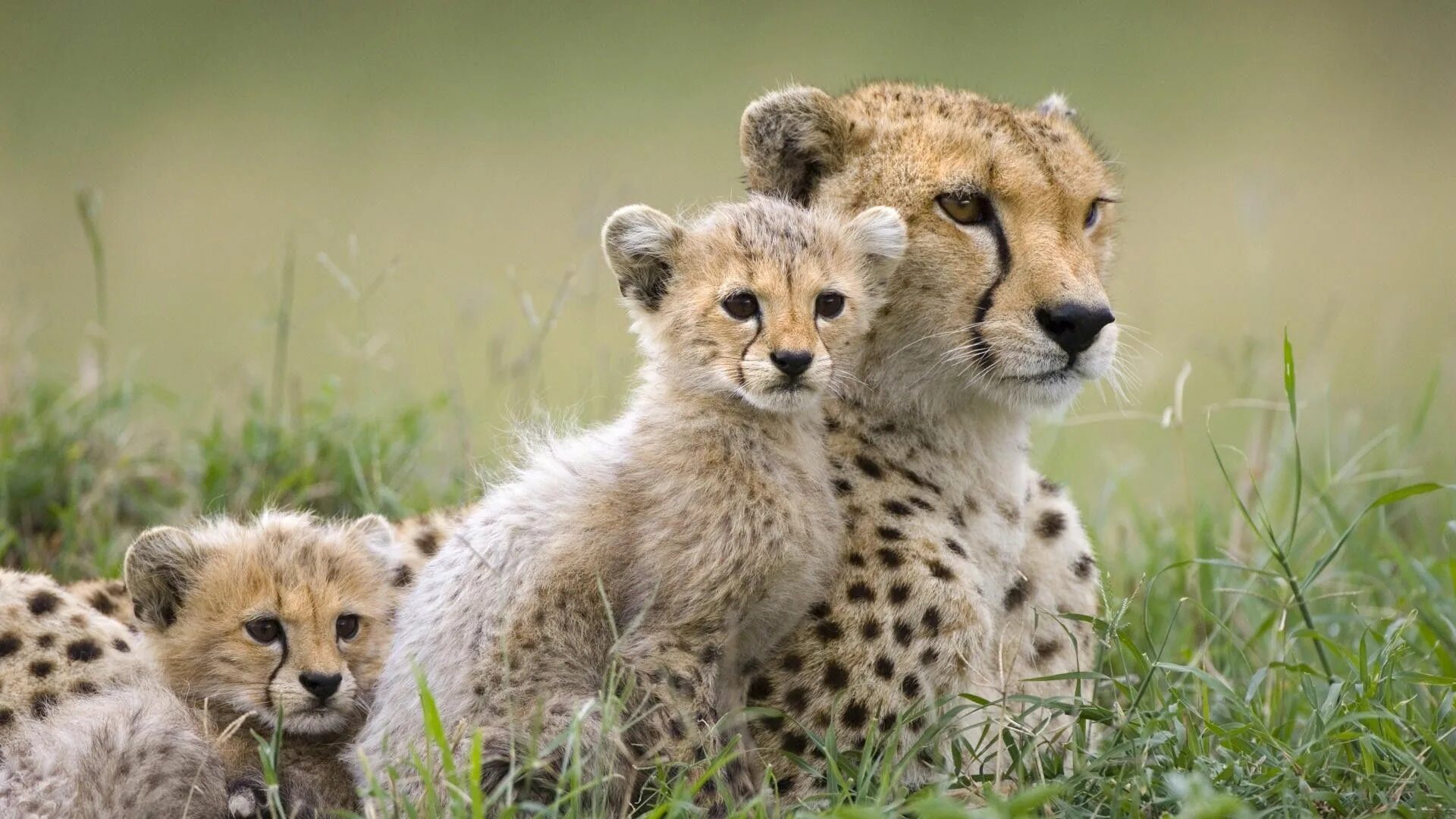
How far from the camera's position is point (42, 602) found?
361cm

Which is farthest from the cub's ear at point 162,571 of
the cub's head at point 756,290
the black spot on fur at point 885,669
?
the black spot on fur at point 885,669

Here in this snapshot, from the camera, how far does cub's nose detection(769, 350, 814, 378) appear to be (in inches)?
120

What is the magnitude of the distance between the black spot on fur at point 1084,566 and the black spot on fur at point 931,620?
541mm

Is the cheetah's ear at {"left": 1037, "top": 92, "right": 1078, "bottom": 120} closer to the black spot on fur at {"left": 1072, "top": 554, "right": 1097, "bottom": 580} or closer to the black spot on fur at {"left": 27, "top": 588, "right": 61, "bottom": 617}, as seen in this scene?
the black spot on fur at {"left": 1072, "top": 554, "right": 1097, "bottom": 580}

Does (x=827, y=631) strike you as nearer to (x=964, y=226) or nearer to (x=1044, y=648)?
(x=1044, y=648)

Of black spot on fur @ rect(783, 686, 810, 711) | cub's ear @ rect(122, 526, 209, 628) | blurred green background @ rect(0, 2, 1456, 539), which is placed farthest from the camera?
blurred green background @ rect(0, 2, 1456, 539)

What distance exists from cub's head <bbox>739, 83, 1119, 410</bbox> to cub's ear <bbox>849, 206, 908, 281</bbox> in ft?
0.35

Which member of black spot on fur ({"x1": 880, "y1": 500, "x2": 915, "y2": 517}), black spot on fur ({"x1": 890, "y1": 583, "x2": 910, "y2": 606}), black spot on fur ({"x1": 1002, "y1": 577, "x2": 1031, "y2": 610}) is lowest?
black spot on fur ({"x1": 1002, "y1": 577, "x2": 1031, "y2": 610})

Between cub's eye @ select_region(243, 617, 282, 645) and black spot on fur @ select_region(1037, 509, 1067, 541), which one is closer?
cub's eye @ select_region(243, 617, 282, 645)

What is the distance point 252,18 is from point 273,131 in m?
3.60

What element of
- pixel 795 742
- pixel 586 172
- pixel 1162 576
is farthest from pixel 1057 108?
pixel 586 172

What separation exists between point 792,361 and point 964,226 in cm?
63

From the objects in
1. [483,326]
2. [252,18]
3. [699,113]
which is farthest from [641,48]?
[483,326]

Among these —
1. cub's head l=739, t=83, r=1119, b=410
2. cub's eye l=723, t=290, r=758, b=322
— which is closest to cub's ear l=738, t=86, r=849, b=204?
cub's head l=739, t=83, r=1119, b=410
